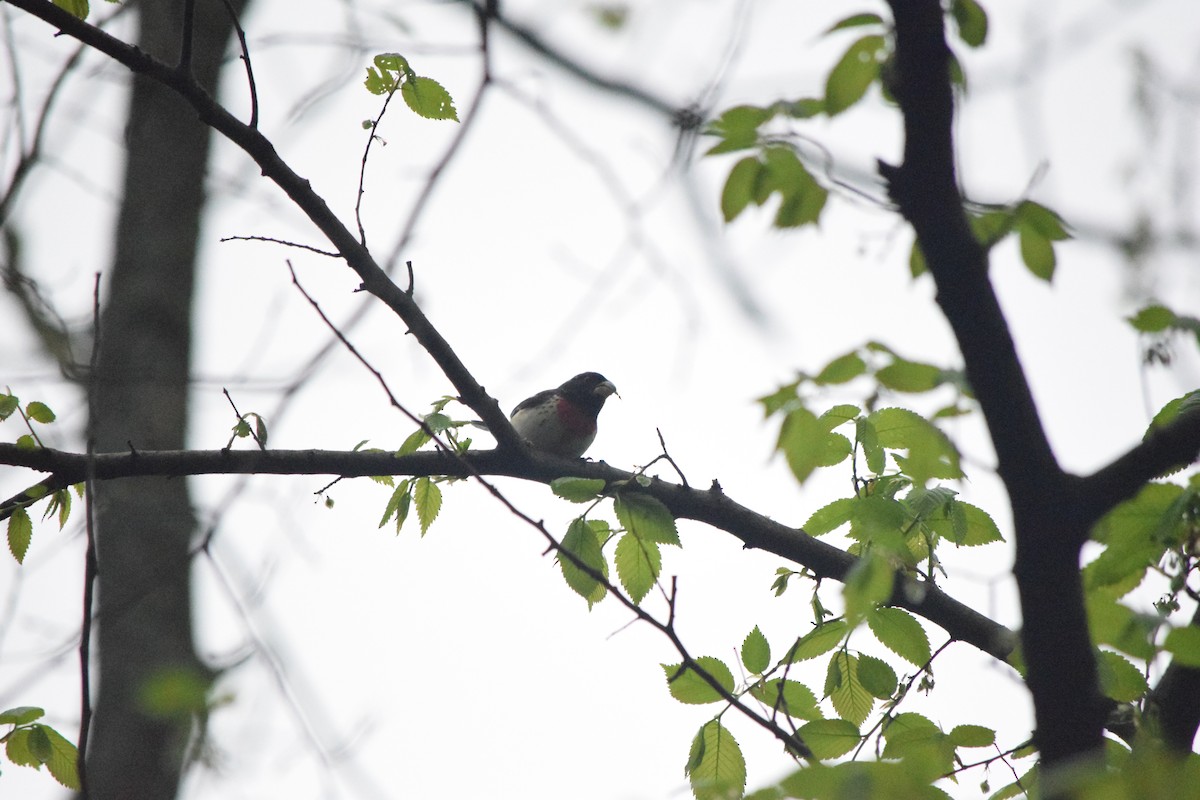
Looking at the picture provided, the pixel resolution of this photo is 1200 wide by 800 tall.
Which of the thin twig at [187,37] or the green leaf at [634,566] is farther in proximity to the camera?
the green leaf at [634,566]

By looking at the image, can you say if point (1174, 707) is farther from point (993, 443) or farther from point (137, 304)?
point (137, 304)

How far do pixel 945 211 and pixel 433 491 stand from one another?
2586 millimetres

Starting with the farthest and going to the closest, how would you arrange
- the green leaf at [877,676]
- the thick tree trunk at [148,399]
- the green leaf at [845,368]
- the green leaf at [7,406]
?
the thick tree trunk at [148,399] < the green leaf at [7,406] < the green leaf at [877,676] < the green leaf at [845,368]

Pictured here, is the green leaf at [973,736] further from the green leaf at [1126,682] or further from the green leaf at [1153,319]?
the green leaf at [1153,319]

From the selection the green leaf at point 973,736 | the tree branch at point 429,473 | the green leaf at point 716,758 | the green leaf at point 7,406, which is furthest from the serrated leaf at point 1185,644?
the green leaf at point 7,406

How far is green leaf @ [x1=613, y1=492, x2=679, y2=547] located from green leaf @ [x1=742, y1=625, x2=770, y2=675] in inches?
15.7

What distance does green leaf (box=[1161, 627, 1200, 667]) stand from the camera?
2080mm

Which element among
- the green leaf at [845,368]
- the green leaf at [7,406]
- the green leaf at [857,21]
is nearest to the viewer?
the green leaf at [857,21]

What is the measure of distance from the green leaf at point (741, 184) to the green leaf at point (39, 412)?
2881mm

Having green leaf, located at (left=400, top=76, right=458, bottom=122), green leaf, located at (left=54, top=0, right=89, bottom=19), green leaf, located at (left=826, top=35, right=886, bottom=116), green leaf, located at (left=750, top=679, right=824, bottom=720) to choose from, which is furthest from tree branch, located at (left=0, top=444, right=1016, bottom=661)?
green leaf, located at (left=826, top=35, right=886, bottom=116)

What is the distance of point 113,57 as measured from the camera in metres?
2.97

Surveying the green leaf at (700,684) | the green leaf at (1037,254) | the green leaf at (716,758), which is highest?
the green leaf at (1037,254)

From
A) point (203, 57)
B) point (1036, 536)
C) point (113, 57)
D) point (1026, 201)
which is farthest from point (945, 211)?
point (203, 57)

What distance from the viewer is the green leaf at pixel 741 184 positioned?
2.27 meters
